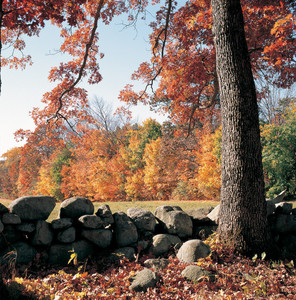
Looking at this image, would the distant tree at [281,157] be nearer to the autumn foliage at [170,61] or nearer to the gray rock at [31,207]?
the autumn foliage at [170,61]

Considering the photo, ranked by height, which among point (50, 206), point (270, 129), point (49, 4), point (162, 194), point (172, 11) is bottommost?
point (162, 194)

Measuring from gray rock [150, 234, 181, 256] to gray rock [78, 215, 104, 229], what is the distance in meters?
1.14

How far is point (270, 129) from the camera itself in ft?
47.7

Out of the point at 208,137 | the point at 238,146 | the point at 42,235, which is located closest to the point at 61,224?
the point at 42,235

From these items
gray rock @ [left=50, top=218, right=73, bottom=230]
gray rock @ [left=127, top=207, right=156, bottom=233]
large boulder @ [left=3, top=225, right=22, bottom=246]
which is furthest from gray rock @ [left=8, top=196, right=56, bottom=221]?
gray rock @ [left=127, top=207, right=156, bottom=233]

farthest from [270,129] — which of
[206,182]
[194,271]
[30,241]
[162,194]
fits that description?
[30,241]

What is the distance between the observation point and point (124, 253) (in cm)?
482

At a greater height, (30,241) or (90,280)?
(30,241)

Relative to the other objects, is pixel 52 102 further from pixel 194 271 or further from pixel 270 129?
pixel 270 129

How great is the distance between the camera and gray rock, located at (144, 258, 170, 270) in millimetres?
4300

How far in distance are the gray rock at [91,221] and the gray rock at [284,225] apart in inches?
151

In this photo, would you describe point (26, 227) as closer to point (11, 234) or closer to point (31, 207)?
point (11, 234)

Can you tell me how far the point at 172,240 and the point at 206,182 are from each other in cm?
1213

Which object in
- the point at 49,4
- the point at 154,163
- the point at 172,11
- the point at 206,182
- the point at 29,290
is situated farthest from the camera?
the point at 154,163
